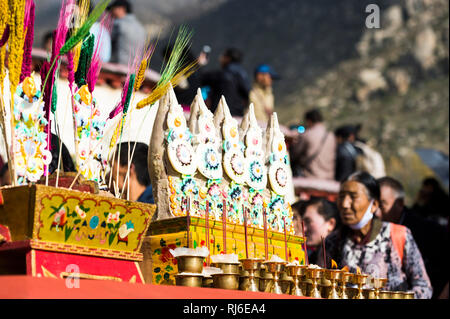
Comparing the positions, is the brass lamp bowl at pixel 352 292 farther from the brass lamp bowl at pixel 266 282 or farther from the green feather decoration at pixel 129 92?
the green feather decoration at pixel 129 92

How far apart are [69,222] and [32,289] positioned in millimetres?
737

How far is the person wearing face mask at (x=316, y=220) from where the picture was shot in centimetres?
771

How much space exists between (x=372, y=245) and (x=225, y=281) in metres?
2.69

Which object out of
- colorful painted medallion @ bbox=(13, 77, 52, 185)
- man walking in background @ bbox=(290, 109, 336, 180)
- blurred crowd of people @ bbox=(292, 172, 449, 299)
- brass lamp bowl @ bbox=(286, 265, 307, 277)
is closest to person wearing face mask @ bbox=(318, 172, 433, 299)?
blurred crowd of people @ bbox=(292, 172, 449, 299)

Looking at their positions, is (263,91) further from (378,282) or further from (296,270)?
(296,270)

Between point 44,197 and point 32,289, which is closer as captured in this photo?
point 32,289

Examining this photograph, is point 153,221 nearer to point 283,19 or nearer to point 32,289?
point 32,289

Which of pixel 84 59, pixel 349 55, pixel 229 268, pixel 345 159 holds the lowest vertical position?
pixel 229 268

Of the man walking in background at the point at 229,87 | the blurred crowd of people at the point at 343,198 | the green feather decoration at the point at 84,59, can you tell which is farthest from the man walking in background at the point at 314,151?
the green feather decoration at the point at 84,59

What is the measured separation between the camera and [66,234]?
3561 millimetres

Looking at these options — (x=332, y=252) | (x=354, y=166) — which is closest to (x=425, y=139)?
(x=354, y=166)

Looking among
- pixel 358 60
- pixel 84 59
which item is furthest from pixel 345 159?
pixel 358 60
